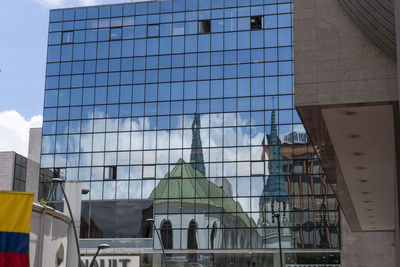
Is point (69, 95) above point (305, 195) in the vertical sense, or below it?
above

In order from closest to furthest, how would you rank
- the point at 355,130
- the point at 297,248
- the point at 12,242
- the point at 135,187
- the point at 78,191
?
1. the point at 12,242
2. the point at 355,130
3. the point at 78,191
4. the point at 297,248
5. the point at 135,187

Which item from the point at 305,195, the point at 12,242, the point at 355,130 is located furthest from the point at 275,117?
the point at 12,242

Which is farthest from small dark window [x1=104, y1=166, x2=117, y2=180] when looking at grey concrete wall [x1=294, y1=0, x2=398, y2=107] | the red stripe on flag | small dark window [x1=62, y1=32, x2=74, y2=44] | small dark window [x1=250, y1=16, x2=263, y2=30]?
grey concrete wall [x1=294, y1=0, x2=398, y2=107]

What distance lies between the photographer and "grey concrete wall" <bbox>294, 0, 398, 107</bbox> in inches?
675

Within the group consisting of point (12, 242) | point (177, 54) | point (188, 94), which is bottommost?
point (12, 242)

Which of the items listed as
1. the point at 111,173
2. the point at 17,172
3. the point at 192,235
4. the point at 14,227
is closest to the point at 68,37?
the point at 111,173

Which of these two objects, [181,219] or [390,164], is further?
[181,219]

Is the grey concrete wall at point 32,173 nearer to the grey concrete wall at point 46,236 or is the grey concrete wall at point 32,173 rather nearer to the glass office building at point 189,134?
the glass office building at point 189,134

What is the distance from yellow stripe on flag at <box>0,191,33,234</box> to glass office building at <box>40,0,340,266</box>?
143ft

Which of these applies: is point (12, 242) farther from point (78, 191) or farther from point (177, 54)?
point (177, 54)

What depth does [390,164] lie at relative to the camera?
2628 cm

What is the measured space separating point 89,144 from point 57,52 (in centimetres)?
1023

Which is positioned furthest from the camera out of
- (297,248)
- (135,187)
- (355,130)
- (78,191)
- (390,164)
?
(135,187)

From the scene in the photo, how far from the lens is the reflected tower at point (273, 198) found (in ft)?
197
